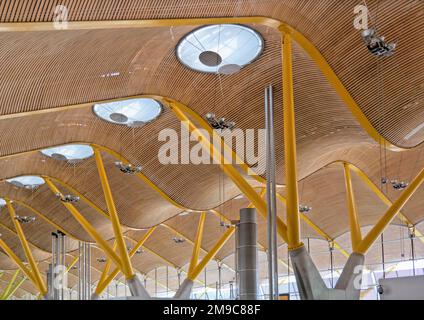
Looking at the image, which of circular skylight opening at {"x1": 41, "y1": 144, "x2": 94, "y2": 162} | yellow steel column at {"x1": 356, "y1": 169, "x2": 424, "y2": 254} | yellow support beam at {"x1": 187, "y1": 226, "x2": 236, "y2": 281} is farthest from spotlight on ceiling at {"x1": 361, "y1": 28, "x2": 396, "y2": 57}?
yellow support beam at {"x1": 187, "y1": 226, "x2": 236, "y2": 281}

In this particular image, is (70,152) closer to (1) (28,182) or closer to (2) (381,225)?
(1) (28,182)

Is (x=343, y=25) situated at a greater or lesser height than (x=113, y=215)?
greater

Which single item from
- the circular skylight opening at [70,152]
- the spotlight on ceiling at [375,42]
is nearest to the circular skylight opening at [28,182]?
the circular skylight opening at [70,152]

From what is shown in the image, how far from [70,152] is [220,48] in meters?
17.8

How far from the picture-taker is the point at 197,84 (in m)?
27.5

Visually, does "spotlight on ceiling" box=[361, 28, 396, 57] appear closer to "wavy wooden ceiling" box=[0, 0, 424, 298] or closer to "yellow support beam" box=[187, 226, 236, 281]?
"wavy wooden ceiling" box=[0, 0, 424, 298]

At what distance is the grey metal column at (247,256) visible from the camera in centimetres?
3516

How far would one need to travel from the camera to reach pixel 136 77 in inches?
1020

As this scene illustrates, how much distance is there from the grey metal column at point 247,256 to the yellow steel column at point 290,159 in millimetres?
14707

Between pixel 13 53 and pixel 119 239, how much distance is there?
18.4 m

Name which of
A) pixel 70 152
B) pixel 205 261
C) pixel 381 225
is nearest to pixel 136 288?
pixel 205 261

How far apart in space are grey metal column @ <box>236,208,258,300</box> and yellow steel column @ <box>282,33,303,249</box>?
14.7 metres

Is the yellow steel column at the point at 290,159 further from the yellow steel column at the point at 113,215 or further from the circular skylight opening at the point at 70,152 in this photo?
the circular skylight opening at the point at 70,152

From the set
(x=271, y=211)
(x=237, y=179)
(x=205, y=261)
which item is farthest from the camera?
(x=205, y=261)
